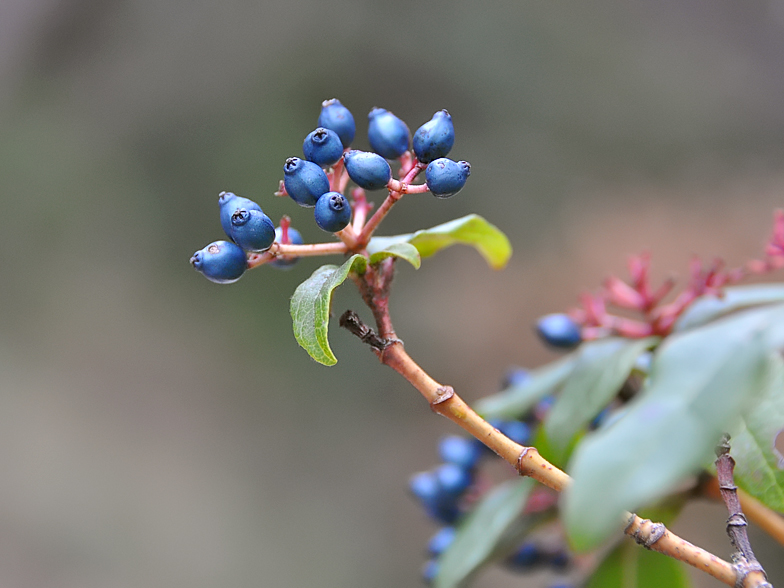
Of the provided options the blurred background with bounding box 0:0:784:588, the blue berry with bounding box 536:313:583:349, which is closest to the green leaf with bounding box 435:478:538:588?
the blue berry with bounding box 536:313:583:349

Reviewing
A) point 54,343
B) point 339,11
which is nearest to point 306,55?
point 339,11

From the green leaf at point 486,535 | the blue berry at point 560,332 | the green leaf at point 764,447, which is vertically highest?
the blue berry at point 560,332

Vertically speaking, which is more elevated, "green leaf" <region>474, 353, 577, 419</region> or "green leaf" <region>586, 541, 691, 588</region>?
"green leaf" <region>474, 353, 577, 419</region>

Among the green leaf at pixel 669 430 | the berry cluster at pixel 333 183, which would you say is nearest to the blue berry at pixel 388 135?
the berry cluster at pixel 333 183

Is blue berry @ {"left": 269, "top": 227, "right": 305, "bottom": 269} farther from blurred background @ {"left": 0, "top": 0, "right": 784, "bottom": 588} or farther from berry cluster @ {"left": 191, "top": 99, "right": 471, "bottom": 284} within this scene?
blurred background @ {"left": 0, "top": 0, "right": 784, "bottom": 588}

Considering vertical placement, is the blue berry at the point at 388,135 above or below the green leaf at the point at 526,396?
above

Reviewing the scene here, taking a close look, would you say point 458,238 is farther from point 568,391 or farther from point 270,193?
point 270,193

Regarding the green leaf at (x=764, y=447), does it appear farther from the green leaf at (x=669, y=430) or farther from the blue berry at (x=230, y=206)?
the blue berry at (x=230, y=206)
